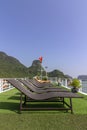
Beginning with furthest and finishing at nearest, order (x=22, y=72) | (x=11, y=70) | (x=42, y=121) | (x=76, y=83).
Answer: (x=22, y=72)
(x=11, y=70)
(x=76, y=83)
(x=42, y=121)

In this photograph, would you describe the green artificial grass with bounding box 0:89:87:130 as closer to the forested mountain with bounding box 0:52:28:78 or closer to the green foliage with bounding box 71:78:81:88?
the green foliage with bounding box 71:78:81:88

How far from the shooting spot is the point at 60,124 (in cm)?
351

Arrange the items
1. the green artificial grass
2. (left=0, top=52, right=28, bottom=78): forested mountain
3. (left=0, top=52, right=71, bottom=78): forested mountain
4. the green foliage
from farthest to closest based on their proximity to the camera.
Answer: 1. (left=0, top=52, right=28, bottom=78): forested mountain
2. (left=0, top=52, right=71, bottom=78): forested mountain
3. the green foliage
4. the green artificial grass

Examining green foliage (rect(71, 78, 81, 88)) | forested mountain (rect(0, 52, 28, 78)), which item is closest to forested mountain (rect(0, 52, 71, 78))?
forested mountain (rect(0, 52, 28, 78))

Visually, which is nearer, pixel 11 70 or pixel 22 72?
pixel 11 70

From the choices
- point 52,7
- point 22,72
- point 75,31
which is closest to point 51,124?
point 52,7

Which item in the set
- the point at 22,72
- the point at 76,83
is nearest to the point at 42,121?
the point at 76,83

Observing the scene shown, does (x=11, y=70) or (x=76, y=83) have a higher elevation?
(x=11, y=70)

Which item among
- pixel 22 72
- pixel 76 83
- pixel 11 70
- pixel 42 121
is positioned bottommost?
pixel 42 121

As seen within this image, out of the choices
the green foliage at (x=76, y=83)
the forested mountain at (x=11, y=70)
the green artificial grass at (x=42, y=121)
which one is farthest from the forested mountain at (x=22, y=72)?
the green artificial grass at (x=42, y=121)

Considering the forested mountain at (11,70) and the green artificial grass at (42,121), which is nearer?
the green artificial grass at (42,121)

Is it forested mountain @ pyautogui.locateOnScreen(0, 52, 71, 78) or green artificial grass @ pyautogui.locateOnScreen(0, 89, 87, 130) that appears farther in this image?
forested mountain @ pyautogui.locateOnScreen(0, 52, 71, 78)

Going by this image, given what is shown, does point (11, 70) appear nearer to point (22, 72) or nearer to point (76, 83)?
point (22, 72)

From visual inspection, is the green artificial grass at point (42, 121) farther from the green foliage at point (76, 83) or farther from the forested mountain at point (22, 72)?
the forested mountain at point (22, 72)
